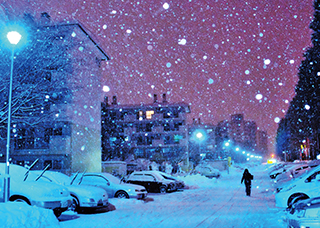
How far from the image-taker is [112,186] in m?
16.0

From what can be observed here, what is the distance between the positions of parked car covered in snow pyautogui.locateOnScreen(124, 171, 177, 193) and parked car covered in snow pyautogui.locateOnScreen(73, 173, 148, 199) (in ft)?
14.8

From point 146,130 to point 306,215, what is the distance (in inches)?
2009

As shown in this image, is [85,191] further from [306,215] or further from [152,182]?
[152,182]

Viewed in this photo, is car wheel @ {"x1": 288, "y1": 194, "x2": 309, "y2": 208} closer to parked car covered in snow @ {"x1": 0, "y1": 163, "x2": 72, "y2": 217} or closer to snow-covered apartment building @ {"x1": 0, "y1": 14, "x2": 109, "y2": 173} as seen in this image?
parked car covered in snow @ {"x1": 0, "y1": 163, "x2": 72, "y2": 217}

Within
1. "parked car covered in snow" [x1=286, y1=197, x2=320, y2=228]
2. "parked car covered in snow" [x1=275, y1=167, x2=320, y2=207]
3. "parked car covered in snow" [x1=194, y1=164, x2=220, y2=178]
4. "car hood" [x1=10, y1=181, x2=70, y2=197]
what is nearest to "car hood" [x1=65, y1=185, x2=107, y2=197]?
"car hood" [x1=10, y1=181, x2=70, y2=197]

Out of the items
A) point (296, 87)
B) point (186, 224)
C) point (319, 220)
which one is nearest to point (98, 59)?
point (296, 87)

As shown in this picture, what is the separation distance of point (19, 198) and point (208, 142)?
87620 millimetres

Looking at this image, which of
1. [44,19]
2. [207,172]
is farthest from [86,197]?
[207,172]

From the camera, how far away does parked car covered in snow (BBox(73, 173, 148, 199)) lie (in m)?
15.8

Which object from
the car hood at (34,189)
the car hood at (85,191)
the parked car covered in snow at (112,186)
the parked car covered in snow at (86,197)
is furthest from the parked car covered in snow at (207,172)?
the car hood at (34,189)

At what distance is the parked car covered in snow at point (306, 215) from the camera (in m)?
6.50

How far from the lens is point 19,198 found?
9.98 meters

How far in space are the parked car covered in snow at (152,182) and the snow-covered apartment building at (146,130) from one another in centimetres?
3287

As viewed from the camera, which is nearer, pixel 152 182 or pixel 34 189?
pixel 34 189
